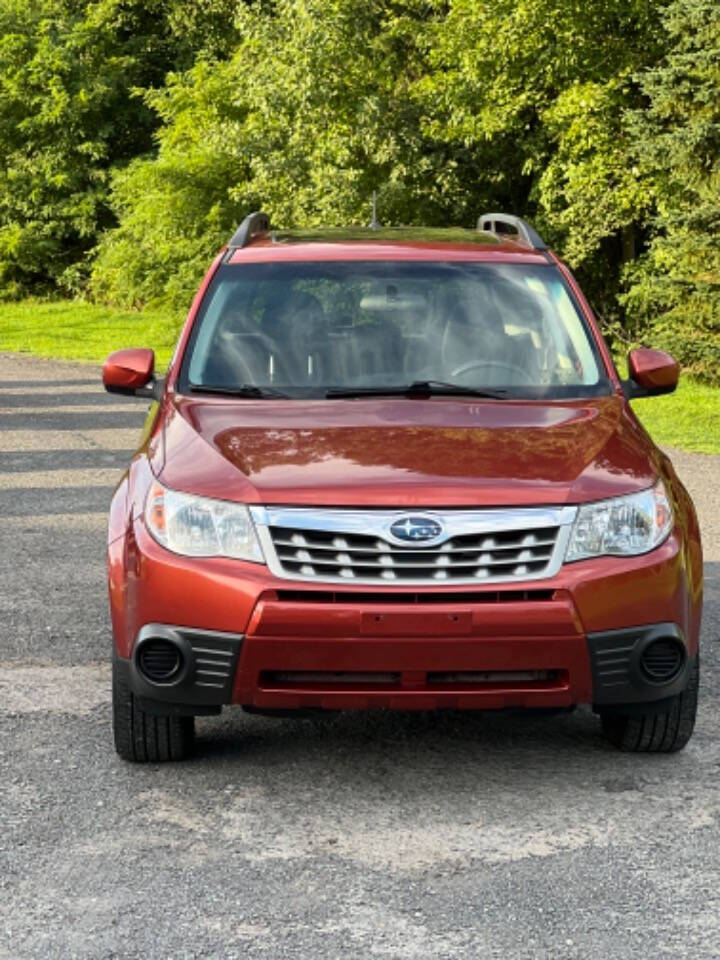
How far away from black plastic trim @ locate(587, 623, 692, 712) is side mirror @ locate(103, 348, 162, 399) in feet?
6.99

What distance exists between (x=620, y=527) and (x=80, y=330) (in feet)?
102

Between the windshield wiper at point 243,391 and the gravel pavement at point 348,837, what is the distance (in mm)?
1165

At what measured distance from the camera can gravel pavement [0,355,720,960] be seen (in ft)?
14.9

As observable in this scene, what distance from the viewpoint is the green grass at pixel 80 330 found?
100.0 feet

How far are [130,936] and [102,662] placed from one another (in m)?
3.12

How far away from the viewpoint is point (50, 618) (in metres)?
8.45

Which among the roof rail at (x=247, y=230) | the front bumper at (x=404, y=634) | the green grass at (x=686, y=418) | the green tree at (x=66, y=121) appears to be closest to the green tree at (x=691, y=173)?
the green grass at (x=686, y=418)

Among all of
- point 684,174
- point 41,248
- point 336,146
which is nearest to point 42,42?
point 41,248

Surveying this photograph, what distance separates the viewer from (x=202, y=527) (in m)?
5.68

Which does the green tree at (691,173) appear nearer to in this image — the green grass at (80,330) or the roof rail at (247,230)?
the green grass at (80,330)

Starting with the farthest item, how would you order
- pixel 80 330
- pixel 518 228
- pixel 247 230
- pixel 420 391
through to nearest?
pixel 80 330
pixel 518 228
pixel 247 230
pixel 420 391

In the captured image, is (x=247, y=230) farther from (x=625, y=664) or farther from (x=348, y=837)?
(x=348, y=837)

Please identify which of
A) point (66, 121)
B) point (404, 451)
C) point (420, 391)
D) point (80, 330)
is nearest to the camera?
point (404, 451)

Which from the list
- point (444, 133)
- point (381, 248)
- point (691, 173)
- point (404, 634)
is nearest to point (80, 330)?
point (444, 133)
